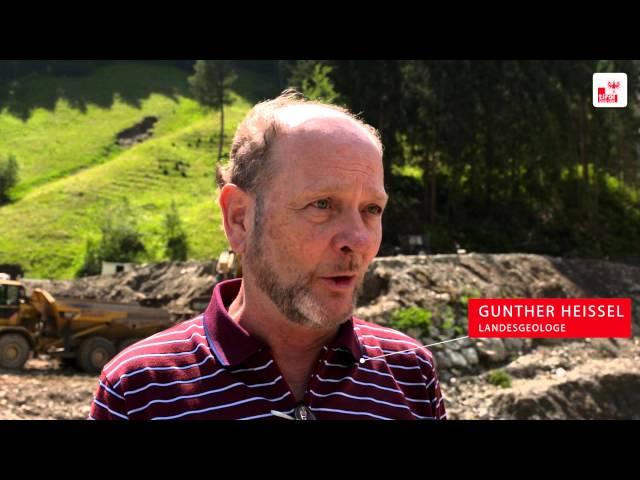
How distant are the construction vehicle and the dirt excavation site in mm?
424

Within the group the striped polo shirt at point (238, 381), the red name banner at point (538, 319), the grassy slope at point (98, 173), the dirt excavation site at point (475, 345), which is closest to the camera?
the striped polo shirt at point (238, 381)

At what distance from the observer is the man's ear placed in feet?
5.68

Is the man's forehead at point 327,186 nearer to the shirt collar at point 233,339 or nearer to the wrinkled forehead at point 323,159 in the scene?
the wrinkled forehead at point 323,159

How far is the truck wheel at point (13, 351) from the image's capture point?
13461 mm

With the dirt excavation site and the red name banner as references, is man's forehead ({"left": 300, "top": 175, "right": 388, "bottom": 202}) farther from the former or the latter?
the dirt excavation site

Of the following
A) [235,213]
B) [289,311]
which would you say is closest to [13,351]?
[235,213]

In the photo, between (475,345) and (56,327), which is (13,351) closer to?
(56,327)

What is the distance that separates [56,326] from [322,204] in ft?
45.0

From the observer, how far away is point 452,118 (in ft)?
94.5

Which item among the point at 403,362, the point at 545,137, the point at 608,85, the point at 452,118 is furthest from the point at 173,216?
the point at 403,362

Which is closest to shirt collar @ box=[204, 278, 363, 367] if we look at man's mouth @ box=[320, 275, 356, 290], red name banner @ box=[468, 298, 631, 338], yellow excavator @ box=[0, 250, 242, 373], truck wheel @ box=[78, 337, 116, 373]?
man's mouth @ box=[320, 275, 356, 290]

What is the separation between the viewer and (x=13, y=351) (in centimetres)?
1357

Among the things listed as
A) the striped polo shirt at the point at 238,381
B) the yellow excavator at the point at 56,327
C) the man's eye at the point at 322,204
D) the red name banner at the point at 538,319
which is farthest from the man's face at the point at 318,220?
the yellow excavator at the point at 56,327

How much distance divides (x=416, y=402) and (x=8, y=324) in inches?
540
